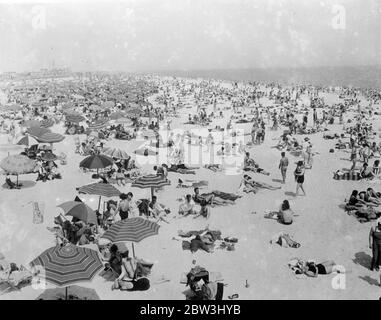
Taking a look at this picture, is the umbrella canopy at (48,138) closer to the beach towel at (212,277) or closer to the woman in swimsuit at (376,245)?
the beach towel at (212,277)

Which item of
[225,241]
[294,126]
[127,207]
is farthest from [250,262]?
[294,126]

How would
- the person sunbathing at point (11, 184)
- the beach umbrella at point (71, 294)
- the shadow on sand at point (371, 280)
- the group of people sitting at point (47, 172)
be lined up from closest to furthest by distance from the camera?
the beach umbrella at point (71, 294) → the shadow on sand at point (371, 280) → the person sunbathing at point (11, 184) → the group of people sitting at point (47, 172)

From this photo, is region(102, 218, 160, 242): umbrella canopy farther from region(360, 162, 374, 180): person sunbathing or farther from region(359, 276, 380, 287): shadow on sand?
region(360, 162, 374, 180): person sunbathing

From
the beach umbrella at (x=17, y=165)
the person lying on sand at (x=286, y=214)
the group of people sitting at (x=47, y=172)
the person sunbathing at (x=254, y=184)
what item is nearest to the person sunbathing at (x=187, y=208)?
the person lying on sand at (x=286, y=214)

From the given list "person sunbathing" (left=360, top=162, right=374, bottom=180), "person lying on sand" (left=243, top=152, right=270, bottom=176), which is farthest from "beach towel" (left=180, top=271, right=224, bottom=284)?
"person sunbathing" (left=360, top=162, right=374, bottom=180)

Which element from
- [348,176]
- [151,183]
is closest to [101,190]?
[151,183]

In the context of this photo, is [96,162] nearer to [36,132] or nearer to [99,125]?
[36,132]
